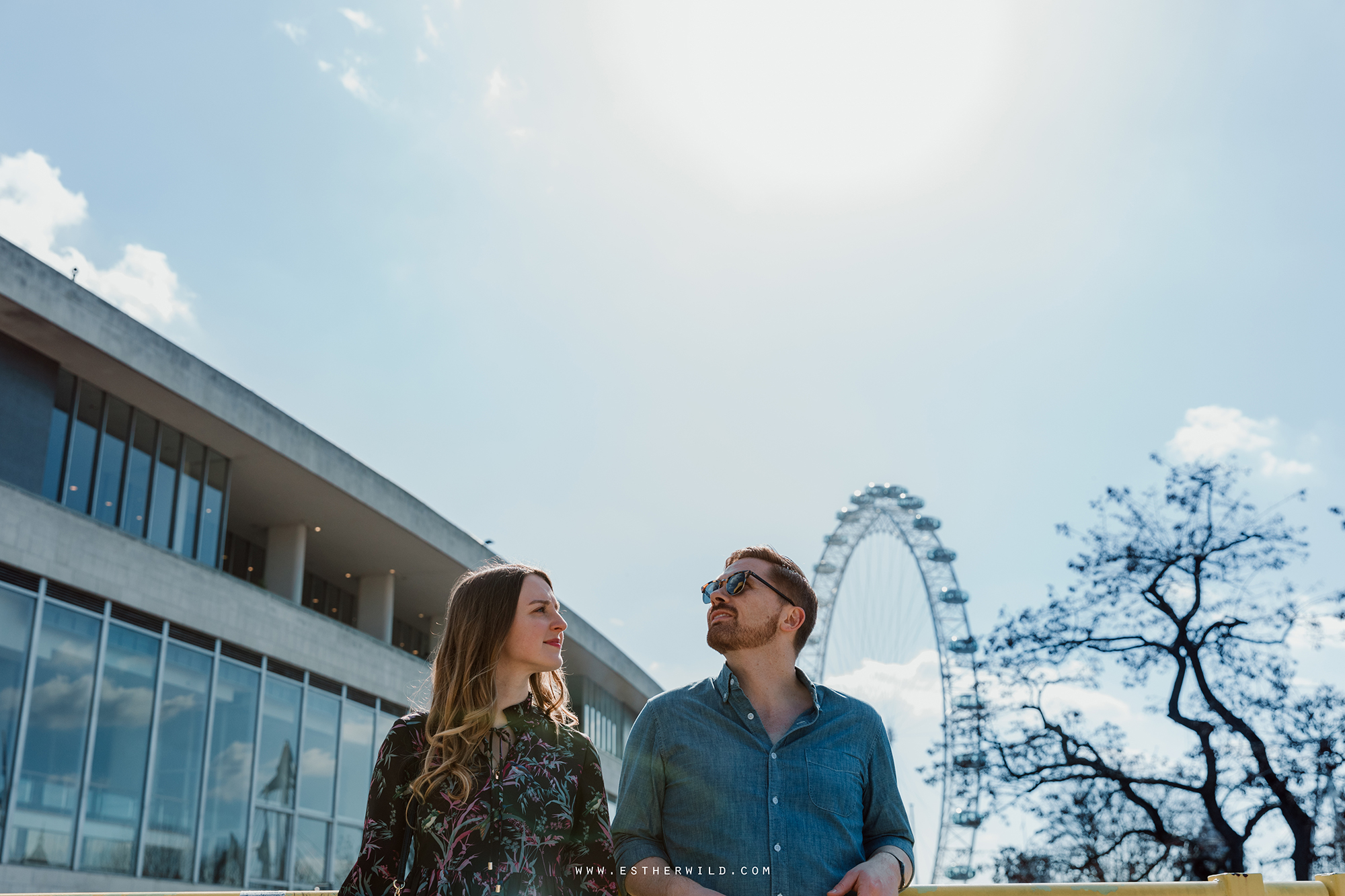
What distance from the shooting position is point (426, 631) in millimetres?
27250

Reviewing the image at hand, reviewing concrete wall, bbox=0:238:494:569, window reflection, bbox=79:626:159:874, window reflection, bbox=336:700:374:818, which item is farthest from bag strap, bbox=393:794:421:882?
window reflection, bbox=336:700:374:818

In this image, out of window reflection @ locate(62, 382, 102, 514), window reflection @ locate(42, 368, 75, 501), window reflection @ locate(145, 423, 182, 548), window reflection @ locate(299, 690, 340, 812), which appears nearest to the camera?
window reflection @ locate(42, 368, 75, 501)

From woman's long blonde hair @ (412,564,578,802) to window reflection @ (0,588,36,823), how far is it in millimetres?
11238

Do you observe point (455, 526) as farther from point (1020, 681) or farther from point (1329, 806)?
point (1329, 806)

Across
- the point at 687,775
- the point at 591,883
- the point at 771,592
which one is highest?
the point at 771,592

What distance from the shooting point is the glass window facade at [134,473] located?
48.0ft

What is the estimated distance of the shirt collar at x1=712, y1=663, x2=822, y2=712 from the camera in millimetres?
3205

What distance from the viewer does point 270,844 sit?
54.3 ft

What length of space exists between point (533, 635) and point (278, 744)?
609 inches

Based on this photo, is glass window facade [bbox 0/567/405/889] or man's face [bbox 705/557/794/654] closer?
man's face [bbox 705/557/794/654]

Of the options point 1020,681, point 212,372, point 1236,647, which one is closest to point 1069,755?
point 1020,681

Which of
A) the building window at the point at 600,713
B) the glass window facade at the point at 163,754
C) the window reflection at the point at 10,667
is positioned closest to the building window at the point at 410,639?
the building window at the point at 600,713

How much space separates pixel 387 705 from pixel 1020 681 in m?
11.3

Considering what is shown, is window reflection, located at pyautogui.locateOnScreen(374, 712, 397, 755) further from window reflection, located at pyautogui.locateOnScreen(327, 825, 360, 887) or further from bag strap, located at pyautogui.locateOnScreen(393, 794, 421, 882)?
bag strap, located at pyautogui.locateOnScreen(393, 794, 421, 882)
